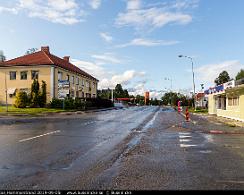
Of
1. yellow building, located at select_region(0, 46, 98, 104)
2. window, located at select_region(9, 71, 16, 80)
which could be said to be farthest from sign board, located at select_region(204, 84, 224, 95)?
window, located at select_region(9, 71, 16, 80)

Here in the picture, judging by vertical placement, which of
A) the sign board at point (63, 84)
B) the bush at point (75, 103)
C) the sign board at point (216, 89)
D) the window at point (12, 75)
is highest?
the window at point (12, 75)

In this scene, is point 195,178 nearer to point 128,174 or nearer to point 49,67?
point 128,174

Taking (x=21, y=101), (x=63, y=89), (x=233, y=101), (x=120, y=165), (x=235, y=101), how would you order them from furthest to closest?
(x=63, y=89) → (x=21, y=101) → (x=233, y=101) → (x=235, y=101) → (x=120, y=165)

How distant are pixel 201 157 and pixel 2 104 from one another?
5049 centimetres

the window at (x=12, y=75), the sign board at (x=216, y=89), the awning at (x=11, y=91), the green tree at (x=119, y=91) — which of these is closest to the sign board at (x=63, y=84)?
the awning at (x=11, y=91)

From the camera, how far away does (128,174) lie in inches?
284

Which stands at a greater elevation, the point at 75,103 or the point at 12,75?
the point at 12,75

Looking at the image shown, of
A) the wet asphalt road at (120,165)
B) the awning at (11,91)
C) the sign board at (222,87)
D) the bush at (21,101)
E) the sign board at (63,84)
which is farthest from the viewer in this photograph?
the awning at (11,91)

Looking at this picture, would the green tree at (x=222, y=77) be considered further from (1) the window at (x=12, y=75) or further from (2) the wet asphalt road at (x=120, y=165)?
(2) the wet asphalt road at (x=120, y=165)

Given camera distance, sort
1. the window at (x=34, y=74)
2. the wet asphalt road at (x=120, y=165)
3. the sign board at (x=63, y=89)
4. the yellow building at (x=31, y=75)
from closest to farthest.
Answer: the wet asphalt road at (x=120, y=165) < the sign board at (x=63, y=89) < the yellow building at (x=31, y=75) < the window at (x=34, y=74)

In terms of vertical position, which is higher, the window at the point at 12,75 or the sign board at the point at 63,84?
the window at the point at 12,75

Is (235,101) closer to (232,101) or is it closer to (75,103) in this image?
(232,101)

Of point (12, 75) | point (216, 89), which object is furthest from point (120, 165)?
point (12, 75)

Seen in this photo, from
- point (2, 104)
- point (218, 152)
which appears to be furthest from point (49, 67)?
point (218, 152)
